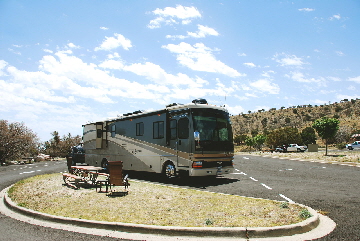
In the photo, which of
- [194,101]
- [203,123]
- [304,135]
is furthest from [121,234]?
[304,135]

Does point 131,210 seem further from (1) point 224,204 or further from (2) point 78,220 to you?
(1) point 224,204

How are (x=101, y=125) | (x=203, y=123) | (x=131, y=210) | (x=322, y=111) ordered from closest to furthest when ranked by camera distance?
(x=131, y=210) < (x=203, y=123) < (x=101, y=125) < (x=322, y=111)

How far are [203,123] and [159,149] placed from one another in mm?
2834

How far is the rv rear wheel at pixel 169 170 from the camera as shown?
13281 millimetres

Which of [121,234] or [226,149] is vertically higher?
[226,149]

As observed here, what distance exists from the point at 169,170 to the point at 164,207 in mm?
6021

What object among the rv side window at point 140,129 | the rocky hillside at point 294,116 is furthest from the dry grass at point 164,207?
the rocky hillside at point 294,116

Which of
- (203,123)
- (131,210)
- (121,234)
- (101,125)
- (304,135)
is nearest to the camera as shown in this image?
(121,234)

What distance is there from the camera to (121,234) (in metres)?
5.70

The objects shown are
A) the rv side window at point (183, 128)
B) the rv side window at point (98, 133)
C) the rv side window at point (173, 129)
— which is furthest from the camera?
the rv side window at point (98, 133)

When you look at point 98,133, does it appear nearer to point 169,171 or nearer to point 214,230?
point 169,171

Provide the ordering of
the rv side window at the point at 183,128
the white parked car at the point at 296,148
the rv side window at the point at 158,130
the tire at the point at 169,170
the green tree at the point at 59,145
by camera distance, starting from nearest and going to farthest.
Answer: the rv side window at the point at 183,128, the tire at the point at 169,170, the rv side window at the point at 158,130, the white parked car at the point at 296,148, the green tree at the point at 59,145

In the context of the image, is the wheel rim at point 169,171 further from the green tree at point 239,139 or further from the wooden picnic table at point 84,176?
the green tree at point 239,139

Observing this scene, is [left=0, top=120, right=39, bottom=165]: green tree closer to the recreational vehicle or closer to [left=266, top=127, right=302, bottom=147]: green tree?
the recreational vehicle
